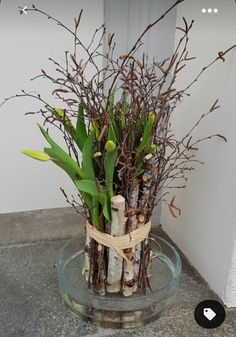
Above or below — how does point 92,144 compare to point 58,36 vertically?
below

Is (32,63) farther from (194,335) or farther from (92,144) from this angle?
(194,335)

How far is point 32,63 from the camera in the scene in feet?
3.21

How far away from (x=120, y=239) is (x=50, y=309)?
0.73 ft

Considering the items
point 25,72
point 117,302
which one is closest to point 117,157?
point 117,302

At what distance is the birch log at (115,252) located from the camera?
2.16 feet

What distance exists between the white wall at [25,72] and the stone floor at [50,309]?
0.24 metres

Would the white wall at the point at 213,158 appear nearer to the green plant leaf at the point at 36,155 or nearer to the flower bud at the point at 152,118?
the flower bud at the point at 152,118

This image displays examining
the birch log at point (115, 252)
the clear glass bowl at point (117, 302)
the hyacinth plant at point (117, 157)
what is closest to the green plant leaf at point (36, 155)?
the hyacinth plant at point (117, 157)

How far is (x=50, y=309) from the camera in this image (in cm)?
76

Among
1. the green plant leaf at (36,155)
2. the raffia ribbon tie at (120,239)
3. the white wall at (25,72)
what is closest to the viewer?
the green plant leaf at (36,155)

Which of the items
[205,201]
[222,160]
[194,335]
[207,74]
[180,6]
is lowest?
[194,335]

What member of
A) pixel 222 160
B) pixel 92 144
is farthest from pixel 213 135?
pixel 92 144

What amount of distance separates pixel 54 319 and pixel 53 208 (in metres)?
0.44

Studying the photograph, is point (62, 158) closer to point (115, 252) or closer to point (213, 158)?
point (115, 252)
